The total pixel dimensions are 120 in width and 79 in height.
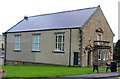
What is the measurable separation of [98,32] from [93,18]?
2.80m

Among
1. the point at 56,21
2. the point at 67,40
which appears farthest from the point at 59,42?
the point at 56,21

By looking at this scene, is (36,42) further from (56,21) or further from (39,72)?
(39,72)

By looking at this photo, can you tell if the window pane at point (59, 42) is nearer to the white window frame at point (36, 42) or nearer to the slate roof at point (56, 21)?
the slate roof at point (56, 21)

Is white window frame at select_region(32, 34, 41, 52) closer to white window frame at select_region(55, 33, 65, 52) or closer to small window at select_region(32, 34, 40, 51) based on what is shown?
small window at select_region(32, 34, 40, 51)

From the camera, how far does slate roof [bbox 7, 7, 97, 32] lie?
48750 millimetres

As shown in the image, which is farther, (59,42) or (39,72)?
(59,42)

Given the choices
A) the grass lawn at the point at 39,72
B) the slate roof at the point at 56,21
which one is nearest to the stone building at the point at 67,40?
the slate roof at the point at 56,21

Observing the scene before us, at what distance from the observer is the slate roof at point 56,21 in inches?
1919

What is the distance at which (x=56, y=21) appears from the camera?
2112 inches

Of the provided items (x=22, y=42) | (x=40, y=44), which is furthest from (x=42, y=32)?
(x=22, y=42)

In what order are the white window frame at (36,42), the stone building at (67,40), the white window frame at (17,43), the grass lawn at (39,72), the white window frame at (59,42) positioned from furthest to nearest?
the white window frame at (17,43) < the white window frame at (36,42) < the white window frame at (59,42) < the stone building at (67,40) < the grass lawn at (39,72)

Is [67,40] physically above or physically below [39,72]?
above

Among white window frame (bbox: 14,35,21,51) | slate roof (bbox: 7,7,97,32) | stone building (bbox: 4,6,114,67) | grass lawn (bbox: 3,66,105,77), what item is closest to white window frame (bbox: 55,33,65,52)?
stone building (bbox: 4,6,114,67)

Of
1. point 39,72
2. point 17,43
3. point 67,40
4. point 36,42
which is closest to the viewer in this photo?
point 39,72
